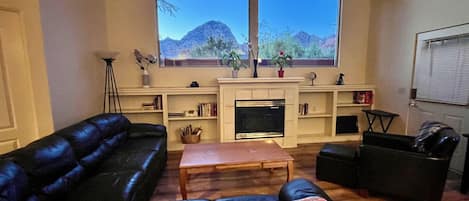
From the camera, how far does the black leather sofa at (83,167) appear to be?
1665 mm

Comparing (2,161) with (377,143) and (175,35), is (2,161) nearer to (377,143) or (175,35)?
(175,35)

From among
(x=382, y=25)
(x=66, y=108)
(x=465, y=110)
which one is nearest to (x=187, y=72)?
(x=66, y=108)

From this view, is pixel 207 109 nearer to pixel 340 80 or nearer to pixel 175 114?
pixel 175 114

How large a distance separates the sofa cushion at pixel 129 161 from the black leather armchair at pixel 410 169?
7.62ft

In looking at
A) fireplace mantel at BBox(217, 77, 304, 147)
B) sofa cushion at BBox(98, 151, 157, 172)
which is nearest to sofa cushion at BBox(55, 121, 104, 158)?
sofa cushion at BBox(98, 151, 157, 172)

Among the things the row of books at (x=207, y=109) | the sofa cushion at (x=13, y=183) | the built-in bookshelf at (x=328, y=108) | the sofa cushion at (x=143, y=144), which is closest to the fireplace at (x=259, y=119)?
the row of books at (x=207, y=109)

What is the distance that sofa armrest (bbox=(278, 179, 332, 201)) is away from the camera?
1.63 metres

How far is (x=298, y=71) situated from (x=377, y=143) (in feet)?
7.04

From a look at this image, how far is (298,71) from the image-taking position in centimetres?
479

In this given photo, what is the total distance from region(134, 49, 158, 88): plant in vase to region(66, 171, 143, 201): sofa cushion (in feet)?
7.55

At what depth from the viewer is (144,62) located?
14.2 feet

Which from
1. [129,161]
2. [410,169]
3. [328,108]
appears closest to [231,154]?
[129,161]

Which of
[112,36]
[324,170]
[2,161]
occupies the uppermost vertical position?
[112,36]

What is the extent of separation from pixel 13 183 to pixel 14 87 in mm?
1472
